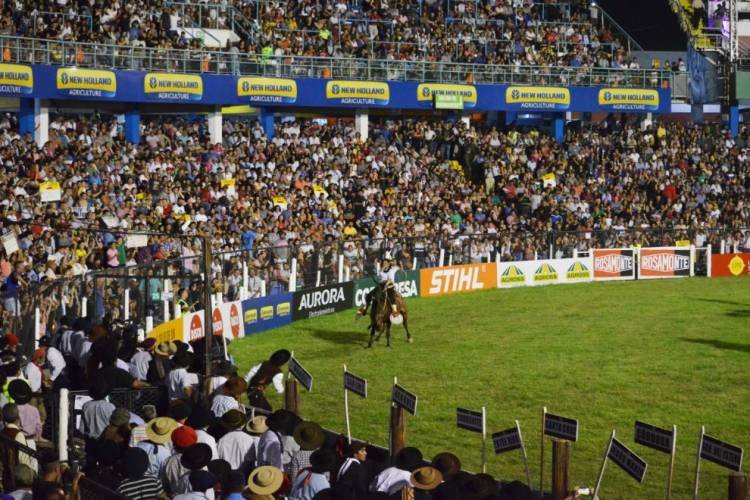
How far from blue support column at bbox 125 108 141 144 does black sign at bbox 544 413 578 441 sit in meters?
31.7

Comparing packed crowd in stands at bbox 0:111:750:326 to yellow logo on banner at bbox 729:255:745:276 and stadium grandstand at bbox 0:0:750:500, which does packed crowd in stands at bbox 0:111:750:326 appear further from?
yellow logo on banner at bbox 729:255:745:276

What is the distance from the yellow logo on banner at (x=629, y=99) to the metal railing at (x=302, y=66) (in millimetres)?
541

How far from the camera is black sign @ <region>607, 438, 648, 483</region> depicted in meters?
13.4

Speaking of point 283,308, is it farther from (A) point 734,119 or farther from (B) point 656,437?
(A) point 734,119

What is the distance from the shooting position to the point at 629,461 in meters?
13.6

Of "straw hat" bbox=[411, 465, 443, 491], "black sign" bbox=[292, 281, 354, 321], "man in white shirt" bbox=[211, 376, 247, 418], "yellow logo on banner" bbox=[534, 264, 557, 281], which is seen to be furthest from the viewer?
"yellow logo on banner" bbox=[534, 264, 557, 281]

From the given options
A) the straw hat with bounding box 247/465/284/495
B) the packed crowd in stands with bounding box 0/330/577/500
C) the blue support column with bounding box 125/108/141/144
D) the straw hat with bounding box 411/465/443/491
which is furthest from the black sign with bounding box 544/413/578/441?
the blue support column with bounding box 125/108/141/144

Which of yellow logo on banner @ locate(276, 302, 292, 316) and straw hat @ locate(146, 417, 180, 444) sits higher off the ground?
straw hat @ locate(146, 417, 180, 444)

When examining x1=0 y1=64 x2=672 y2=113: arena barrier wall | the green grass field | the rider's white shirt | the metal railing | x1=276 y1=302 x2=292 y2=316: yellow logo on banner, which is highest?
the metal railing

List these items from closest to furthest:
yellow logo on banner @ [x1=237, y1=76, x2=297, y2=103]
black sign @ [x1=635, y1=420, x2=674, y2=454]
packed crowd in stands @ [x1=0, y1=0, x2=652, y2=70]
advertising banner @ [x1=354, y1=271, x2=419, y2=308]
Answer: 1. black sign @ [x1=635, y1=420, x2=674, y2=454]
2. advertising banner @ [x1=354, y1=271, x2=419, y2=308]
3. packed crowd in stands @ [x1=0, y1=0, x2=652, y2=70]
4. yellow logo on banner @ [x1=237, y1=76, x2=297, y2=103]

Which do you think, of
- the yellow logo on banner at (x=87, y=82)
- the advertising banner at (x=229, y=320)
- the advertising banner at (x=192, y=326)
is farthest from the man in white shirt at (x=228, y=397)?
Result: the yellow logo on banner at (x=87, y=82)

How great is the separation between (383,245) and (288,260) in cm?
483

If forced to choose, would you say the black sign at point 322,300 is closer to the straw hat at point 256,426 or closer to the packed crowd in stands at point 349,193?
the packed crowd in stands at point 349,193

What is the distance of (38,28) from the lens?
4178cm
